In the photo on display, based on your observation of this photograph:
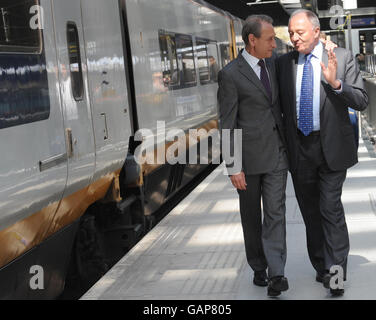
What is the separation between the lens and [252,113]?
4.55 meters

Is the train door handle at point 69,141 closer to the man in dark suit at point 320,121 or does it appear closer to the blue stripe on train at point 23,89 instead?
the blue stripe on train at point 23,89

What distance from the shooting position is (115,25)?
21.9ft

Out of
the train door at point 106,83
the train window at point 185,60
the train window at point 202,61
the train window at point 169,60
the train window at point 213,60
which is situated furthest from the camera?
the train window at point 213,60

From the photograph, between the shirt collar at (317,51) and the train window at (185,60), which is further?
the train window at (185,60)

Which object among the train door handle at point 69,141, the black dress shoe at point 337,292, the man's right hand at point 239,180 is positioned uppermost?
the train door handle at point 69,141

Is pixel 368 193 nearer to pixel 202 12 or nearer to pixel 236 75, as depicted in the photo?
pixel 236 75

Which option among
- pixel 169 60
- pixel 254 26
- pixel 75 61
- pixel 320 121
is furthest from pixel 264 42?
pixel 169 60

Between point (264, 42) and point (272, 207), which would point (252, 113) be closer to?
point (264, 42)

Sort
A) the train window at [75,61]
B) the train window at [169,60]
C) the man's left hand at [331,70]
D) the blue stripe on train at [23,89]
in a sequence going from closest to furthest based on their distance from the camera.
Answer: the blue stripe on train at [23,89]
the man's left hand at [331,70]
the train window at [75,61]
the train window at [169,60]

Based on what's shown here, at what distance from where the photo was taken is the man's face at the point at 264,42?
4520 millimetres

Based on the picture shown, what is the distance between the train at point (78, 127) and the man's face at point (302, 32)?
159 centimetres

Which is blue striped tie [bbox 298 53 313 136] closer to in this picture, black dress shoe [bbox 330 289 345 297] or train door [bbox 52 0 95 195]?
black dress shoe [bbox 330 289 345 297]

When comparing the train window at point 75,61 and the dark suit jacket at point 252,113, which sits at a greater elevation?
the train window at point 75,61

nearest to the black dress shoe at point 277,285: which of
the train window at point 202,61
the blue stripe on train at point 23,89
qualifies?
the blue stripe on train at point 23,89
